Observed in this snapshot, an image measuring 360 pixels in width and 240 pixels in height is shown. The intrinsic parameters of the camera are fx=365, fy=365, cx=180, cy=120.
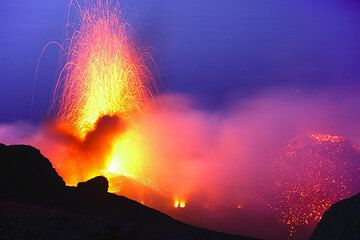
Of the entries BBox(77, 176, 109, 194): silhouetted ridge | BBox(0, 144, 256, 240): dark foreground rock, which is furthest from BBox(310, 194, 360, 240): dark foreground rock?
BBox(77, 176, 109, 194): silhouetted ridge

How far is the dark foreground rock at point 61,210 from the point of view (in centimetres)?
1289

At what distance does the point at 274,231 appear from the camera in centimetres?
18625

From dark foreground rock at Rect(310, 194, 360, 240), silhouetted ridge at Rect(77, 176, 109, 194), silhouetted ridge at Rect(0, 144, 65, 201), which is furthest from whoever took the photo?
silhouetted ridge at Rect(77, 176, 109, 194)

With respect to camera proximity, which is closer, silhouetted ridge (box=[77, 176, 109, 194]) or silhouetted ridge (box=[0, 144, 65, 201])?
silhouetted ridge (box=[0, 144, 65, 201])

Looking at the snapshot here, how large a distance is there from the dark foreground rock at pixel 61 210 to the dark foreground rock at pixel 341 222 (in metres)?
5.68

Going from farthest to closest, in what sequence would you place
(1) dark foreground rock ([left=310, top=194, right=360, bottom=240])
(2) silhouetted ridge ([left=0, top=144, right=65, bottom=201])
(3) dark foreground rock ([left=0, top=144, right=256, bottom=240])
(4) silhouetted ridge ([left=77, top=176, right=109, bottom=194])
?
1. (4) silhouetted ridge ([left=77, top=176, right=109, bottom=194])
2. (2) silhouetted ridge ([left=0, top=144, right=65, bottom=201])
3. (3) dark foreground rock ([left=0, top=144, right=256, bottom=240])
4. (1) dark foreground rock ([left=310, top=194, right=360, bottom=240])

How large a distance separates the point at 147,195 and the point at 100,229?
89.3 m

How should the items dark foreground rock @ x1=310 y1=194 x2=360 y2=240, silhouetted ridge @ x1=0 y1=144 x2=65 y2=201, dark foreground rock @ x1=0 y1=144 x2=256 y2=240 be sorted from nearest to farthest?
dark foreground rock @ x1=310 y1=194 x2=360 y2=240 < dark foreground rock @ x1=0 y1=144 x2=256 y2=240 < silhouetted ridge @ x1=0 y1=144 x2=65 y2=201

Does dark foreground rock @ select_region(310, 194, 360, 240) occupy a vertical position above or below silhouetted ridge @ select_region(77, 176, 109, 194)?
below

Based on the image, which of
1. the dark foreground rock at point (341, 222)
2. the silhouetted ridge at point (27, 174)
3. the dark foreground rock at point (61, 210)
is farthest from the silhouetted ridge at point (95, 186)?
the dark foreground rock at point (341, 222)

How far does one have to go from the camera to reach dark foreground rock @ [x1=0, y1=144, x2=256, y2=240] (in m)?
12.9

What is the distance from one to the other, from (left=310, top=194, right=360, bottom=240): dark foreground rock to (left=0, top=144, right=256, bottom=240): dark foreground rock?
568cm

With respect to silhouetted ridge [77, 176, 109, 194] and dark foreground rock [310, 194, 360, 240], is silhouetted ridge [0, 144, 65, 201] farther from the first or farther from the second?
dark foreground rock [310, 194, 360, 240]

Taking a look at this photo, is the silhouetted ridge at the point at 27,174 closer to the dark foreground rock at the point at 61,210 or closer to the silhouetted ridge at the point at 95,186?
the dark foreground rock at the point at 61,210
